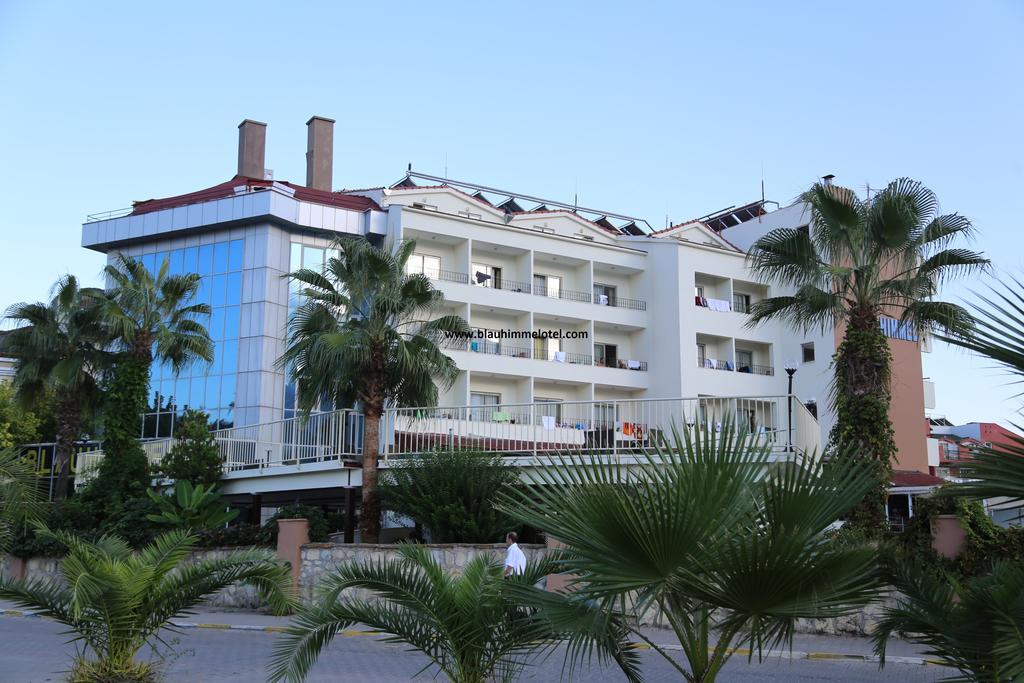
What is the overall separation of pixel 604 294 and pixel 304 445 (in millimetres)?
26510

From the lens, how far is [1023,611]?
5.27 metres

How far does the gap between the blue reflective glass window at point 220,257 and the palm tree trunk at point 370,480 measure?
76.7 ft

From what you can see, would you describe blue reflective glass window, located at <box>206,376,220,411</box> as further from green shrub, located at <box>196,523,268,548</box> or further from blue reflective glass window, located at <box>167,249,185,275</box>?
green shrub, located at <box>196,523,268,548</box>

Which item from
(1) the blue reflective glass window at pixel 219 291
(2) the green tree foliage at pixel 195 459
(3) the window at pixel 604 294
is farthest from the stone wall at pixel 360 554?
(3) the window at pixel 604 294

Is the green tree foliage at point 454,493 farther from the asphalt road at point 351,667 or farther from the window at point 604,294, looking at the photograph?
the window at point 604,294

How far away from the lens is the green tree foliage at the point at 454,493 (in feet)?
63.2

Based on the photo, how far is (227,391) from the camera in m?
42.4

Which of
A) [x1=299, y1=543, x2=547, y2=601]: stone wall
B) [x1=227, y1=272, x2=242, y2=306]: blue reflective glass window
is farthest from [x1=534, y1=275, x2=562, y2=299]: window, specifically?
[x1=299, y1=543, x2=547, y2=601]: stone wall

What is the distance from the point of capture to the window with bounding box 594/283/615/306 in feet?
159

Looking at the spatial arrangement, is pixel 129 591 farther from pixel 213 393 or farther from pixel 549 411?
pixel 213 393

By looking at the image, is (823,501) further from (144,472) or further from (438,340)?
(144,472)

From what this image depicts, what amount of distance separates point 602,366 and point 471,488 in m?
28.1

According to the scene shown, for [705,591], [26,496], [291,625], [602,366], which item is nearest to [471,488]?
[26,496]

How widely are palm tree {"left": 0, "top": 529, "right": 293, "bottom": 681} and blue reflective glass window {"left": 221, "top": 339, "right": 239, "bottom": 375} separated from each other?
31871mm
